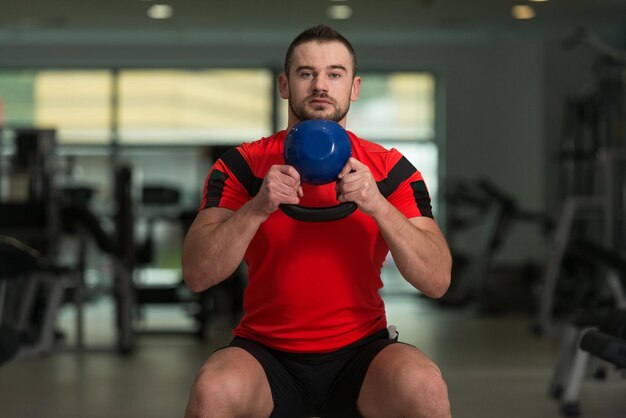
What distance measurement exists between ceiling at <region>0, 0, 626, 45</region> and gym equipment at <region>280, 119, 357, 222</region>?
6.56 metres

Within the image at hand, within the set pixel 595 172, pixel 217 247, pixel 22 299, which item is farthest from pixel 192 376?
pixel 595 172

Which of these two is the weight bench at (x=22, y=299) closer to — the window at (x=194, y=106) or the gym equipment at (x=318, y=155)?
the gym equipment at (x=318, y=155)

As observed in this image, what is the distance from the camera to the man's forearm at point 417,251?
1674 mm

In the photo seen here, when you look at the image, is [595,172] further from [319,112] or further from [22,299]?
[319,112]

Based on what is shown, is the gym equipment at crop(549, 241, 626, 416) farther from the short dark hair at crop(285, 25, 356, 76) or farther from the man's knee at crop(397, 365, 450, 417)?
the short dark hair at crop(285, 25, 356, 76)

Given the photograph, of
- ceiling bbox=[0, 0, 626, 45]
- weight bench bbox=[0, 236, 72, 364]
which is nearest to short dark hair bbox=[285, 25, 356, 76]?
weight bench bbox=[0, 236, 72, 364]

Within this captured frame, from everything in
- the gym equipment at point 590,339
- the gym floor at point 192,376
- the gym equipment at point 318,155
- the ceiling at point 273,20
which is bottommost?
the gym floor at point 192,376

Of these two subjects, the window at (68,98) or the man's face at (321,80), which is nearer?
the man's face at (321,80)

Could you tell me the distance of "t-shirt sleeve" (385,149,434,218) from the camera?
1.84 meters

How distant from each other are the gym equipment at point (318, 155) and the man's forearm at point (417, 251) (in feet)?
0.28

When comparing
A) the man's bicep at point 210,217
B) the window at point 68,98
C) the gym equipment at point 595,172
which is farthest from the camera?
the window at point 68,98

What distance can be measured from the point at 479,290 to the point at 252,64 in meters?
3.39

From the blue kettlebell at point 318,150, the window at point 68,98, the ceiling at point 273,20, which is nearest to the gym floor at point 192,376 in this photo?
the blue kettlebell at point 318,150

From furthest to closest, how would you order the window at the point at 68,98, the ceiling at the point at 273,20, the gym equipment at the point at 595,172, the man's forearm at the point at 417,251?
Answer: the window at the point at 68,98
the ceiling at the point at 273,20
the gym equipment at the point at 595,172
the man's forearm at the point at 417,251
